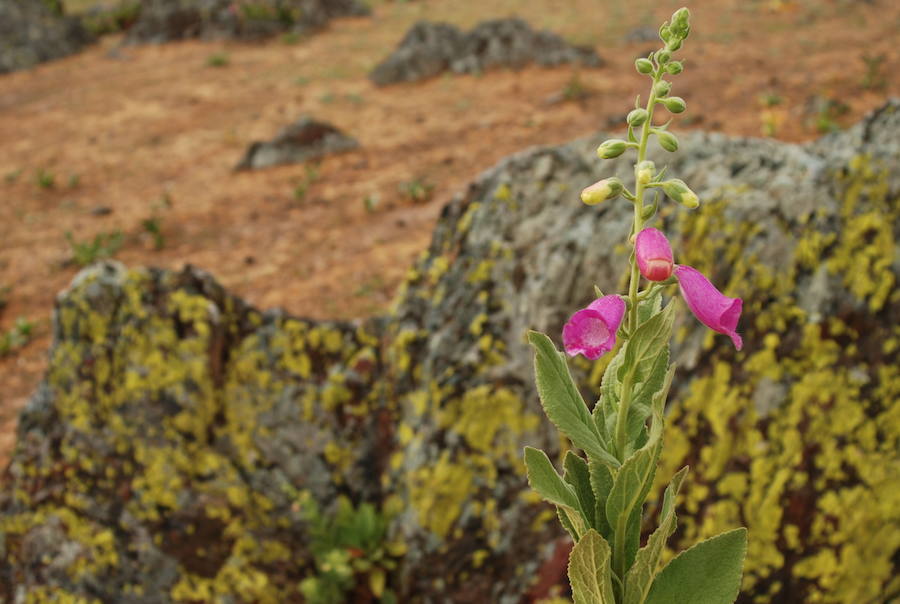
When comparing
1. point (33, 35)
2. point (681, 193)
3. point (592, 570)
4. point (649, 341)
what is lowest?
point (592, 570)

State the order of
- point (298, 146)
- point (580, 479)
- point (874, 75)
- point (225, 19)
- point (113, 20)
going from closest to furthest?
point (580, 479) → point (874, 75) → point (298, 146) → point (225, 19) → point (113, 20)

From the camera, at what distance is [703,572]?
1440 mm

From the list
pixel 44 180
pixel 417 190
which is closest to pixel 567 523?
pixel 417 190

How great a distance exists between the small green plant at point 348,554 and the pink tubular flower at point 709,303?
2.64 m

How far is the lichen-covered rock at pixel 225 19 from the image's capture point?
19172 millimetres

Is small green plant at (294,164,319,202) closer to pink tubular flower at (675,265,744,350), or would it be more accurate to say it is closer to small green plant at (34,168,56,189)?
small green plant at (34,168,56,189)

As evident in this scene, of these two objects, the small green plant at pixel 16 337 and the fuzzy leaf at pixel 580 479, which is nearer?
the fuzzy leaf at pixel 580 479

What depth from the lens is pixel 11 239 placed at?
9461 mm

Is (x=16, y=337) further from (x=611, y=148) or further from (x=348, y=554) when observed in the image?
(x=611, y=148)

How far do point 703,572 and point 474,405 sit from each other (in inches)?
77.4

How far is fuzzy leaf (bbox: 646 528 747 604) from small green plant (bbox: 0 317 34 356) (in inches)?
290

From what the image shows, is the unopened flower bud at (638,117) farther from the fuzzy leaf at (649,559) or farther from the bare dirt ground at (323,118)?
the bare dirt ground at (323,118)

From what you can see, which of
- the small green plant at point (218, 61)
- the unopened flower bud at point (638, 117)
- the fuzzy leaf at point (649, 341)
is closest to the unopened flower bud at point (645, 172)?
the unopened flower bud at point (638, 117)

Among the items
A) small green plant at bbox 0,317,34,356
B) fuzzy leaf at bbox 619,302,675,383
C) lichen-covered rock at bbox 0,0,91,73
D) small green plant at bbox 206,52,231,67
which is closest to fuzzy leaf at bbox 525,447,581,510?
fuzzy leaf at bbox 619,302,675,383
